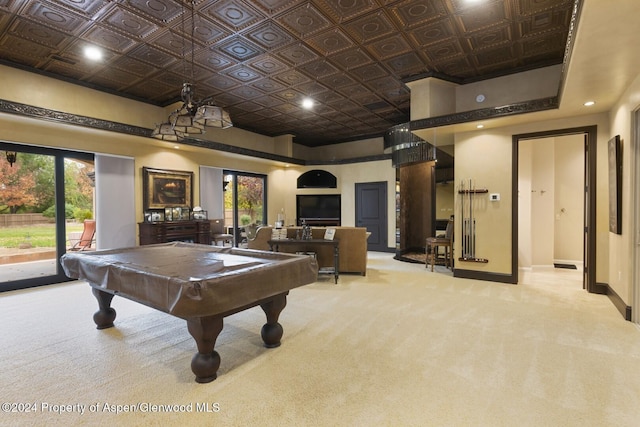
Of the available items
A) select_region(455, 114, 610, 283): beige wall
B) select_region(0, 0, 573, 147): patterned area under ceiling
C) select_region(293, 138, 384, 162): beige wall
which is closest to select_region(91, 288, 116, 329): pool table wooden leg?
select_region(0, 0, 573, 147): patterned area under ceiling

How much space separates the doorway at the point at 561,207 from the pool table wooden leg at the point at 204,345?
4.99m

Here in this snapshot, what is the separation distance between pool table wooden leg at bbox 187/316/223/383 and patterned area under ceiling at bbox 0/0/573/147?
302 centimetres

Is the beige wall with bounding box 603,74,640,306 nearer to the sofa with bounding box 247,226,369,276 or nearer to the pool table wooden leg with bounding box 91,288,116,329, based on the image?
the sofa with bounding box 247,226,369,276

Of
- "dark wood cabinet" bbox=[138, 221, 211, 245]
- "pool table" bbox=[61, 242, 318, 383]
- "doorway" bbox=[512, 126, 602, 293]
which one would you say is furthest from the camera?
"dark wood cabinet" bbox=[138, 221, 211, 245]

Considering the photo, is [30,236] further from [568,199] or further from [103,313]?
[568,199]

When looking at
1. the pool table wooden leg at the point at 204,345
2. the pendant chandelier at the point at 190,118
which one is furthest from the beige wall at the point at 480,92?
the pool table wooden leg at the point at 204,345

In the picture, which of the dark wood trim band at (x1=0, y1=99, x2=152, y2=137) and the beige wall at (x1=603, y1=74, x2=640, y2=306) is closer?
the beige wall at (x1=603, y1=74, x2=640, y2=306)

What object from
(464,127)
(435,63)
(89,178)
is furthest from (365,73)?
(89,178)

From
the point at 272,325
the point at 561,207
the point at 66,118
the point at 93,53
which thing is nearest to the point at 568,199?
the point at 561,207

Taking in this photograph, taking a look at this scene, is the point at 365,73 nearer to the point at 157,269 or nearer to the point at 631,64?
the point at 631,64

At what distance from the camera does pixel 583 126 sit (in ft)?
15.5

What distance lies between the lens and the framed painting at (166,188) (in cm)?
647

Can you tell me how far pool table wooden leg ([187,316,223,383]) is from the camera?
90.7 inches

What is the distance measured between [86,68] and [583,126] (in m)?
7.86
